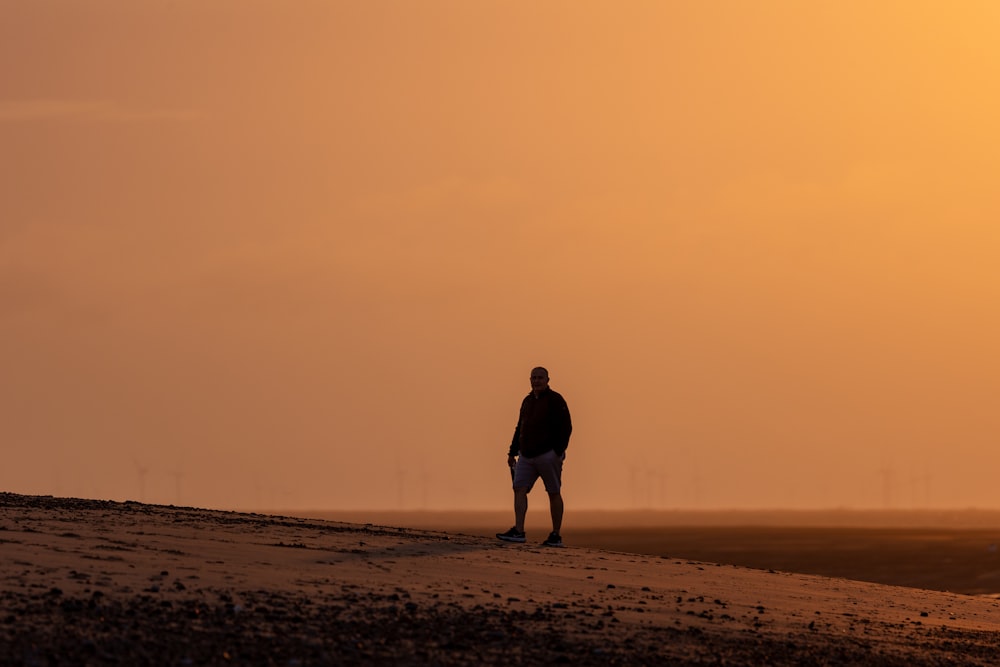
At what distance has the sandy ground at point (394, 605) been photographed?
16656 millimetres

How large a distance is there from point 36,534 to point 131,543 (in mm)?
1175

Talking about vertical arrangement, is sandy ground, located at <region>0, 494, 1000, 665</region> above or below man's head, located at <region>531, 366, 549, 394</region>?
below

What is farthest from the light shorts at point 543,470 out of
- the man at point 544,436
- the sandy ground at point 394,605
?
the sandy ground at point 394,605

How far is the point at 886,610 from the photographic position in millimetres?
24406

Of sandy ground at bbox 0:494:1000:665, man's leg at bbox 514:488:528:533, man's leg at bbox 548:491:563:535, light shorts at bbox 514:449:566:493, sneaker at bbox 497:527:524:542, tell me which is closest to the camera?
sandy ground at bbox 0:494:1000:665

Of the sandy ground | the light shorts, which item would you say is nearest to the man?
the light shorts

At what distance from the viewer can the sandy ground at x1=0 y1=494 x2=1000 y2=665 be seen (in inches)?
656

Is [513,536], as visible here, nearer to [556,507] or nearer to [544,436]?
[556,507]

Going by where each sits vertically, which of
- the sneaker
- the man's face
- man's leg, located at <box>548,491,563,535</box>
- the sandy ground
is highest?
the man's face

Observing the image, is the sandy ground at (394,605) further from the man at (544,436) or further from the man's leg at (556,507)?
the man at (544,436)

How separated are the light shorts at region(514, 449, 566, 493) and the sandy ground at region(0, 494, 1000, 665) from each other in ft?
3.48

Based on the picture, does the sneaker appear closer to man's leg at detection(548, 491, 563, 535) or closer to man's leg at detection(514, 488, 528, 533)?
man's leg at detection(514, 488, 528, 533)

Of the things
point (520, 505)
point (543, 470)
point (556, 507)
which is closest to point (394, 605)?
point (543, 470)

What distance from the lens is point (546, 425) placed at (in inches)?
1058
